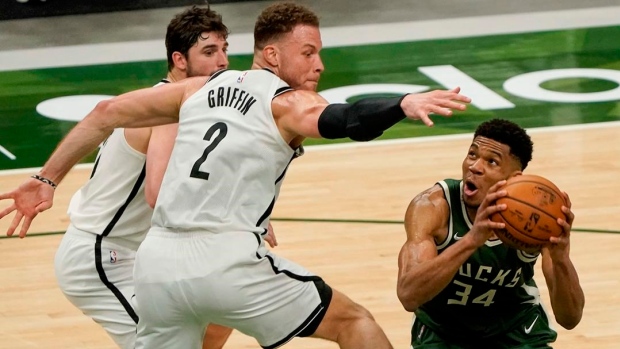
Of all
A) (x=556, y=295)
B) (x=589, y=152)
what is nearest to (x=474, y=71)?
(x=589, y=152)

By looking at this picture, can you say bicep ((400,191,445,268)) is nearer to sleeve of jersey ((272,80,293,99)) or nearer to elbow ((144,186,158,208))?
sleeve of jersey ((272,80,293,99))

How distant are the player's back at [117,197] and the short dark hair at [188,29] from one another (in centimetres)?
58

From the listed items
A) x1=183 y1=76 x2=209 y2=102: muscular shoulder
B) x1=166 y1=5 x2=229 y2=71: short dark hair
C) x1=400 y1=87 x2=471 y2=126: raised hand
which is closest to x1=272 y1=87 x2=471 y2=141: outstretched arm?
x1=400 y1=87 x2=471 y2=126: raised hand

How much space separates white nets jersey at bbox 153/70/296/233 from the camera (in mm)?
4625

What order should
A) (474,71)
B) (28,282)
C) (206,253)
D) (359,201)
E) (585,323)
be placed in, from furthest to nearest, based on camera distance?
(474,71), (359,201), (28,282), (585,323), (206,253)

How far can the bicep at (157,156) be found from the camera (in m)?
5.09

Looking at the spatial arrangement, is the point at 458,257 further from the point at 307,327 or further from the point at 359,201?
the point at 359,201

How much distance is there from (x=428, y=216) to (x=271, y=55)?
99cm

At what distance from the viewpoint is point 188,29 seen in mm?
5816

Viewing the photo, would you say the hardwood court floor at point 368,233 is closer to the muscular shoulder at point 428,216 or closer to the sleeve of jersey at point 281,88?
the muscular shoulder at point 428,216

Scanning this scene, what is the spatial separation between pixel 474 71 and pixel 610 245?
467 cm

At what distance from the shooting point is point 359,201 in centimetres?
893

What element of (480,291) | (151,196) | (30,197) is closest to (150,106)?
(151,196)

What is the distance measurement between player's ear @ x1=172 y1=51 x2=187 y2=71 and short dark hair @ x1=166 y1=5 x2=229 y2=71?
0.6 inches
